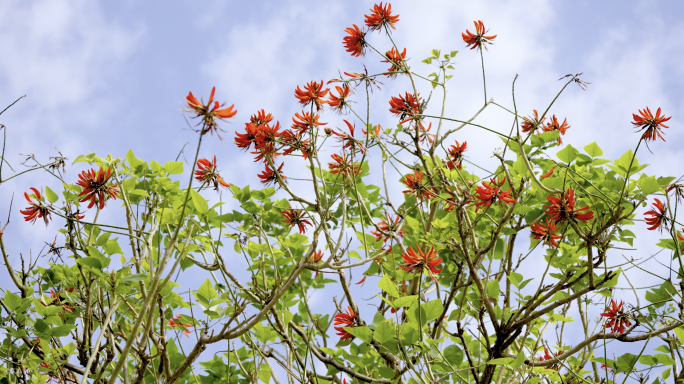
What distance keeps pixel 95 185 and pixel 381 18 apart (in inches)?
74.8

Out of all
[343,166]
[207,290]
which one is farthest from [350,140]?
[207,290]

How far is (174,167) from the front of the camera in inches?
82.2

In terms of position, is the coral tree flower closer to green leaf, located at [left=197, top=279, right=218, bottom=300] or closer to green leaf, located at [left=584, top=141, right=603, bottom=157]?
green leaf, located at [left=197, top=279, right=218, bottom=300]

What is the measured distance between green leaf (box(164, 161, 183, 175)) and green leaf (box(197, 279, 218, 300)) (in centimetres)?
48

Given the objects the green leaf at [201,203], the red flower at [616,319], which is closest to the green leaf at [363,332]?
the green leaf at [201,203]

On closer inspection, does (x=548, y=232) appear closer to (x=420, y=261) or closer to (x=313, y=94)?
(x=420, y=261)

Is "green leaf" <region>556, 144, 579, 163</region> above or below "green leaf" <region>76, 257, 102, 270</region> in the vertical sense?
above

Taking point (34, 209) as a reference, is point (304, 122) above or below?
above

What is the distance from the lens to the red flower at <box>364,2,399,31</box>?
301 centimetres

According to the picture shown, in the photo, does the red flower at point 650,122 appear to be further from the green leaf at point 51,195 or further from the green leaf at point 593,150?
the green leaf at point 51,195

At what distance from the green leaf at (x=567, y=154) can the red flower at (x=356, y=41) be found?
1320 mm

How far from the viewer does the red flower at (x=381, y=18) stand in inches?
118

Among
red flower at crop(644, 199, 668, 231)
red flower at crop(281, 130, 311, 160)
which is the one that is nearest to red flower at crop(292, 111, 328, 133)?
red flower at crop(281, 130, 311, 160)

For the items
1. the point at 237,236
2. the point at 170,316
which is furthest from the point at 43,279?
the point at 237,236
